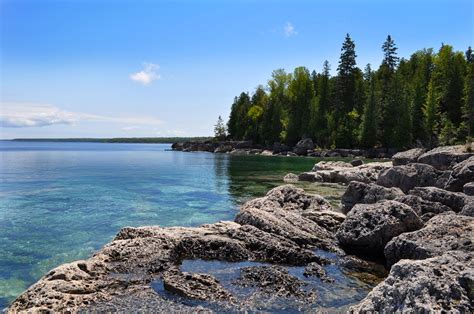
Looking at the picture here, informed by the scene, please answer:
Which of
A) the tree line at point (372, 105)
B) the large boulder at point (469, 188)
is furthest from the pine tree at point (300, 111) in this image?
the large boulder at point (469, 188)

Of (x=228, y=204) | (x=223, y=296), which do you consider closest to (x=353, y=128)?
(x=228, y=204)

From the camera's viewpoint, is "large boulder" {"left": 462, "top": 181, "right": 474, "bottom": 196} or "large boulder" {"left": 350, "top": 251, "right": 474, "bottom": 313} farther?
"large boulder" {"left": 462, "top": 181, "right": 474, "bottom": 196}

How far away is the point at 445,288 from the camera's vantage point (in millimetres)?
7684

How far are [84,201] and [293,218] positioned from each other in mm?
19956

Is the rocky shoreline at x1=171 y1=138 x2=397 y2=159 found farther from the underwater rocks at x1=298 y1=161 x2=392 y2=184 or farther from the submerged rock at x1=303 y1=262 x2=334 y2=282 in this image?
the submerged rock at x1=303 y1=262 x2=334 y2=282

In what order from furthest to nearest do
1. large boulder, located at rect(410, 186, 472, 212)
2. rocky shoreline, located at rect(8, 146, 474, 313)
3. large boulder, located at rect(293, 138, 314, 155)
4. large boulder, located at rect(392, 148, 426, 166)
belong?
large boulder, located at rect(293, 138, 314, 155) < large boulder, located at rect(392, 148, 426, 166) < large boulder, located at rect(410, 186, 472, 212) < rocky shoreline, located at rect(8, 146, 474, 313)

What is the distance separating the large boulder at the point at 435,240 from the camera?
12.4m

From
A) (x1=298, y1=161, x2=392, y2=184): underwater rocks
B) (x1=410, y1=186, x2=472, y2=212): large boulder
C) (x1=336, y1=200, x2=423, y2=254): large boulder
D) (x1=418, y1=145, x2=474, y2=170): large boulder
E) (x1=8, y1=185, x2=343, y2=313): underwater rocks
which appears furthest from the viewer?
(x1=298, y1=161, x2=392, y2=184): underwater rocks

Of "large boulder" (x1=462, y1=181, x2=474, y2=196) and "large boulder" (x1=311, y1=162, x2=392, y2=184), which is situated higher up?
"large boulder" (x1=462, y1=181, x2=474, y2=196)

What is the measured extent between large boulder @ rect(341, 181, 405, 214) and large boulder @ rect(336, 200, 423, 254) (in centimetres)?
564

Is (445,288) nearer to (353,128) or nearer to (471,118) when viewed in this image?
(471,118)

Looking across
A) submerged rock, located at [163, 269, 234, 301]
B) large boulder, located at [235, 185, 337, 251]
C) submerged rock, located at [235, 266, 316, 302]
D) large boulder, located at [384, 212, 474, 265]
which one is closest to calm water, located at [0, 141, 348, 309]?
submerged rock, located at [163, 269, 234, 301]

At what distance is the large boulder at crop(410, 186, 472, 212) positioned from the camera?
1889 cm

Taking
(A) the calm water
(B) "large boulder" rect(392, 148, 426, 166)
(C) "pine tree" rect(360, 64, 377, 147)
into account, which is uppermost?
(C) "pine tree" rect(360, 64, 377, 147)
